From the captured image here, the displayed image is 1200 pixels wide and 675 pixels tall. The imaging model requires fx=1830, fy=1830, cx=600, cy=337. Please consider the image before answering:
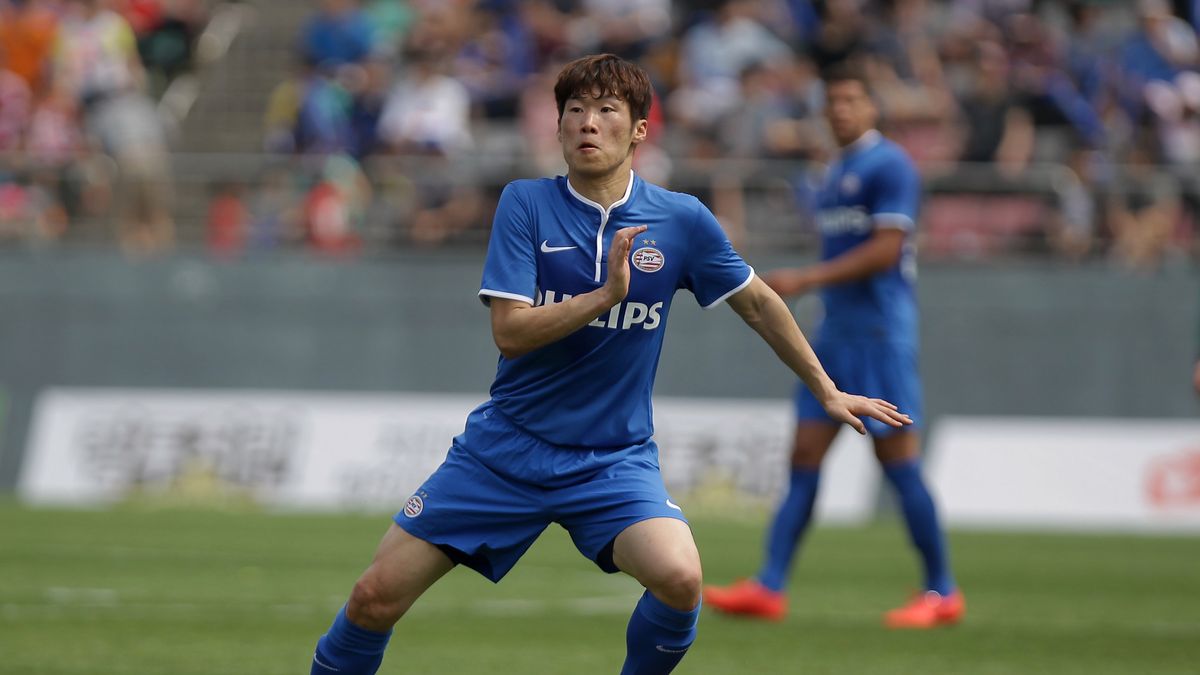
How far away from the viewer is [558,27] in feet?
66.6

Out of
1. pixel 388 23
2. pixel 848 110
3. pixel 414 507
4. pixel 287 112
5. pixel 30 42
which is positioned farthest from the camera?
pixel 388 23

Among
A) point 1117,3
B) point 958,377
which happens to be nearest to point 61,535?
point 958,377

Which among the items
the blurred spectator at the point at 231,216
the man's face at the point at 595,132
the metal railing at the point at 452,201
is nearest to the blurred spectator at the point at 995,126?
the metal railing at the point at 452,201

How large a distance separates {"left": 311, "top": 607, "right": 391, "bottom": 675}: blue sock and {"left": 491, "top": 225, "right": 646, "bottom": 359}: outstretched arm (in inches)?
38.7

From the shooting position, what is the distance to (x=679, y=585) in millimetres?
5703

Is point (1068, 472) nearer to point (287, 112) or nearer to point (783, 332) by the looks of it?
point (287, 112)

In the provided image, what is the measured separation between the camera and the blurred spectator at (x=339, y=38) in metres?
20.4

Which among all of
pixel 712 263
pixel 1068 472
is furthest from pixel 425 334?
pixel 712 263

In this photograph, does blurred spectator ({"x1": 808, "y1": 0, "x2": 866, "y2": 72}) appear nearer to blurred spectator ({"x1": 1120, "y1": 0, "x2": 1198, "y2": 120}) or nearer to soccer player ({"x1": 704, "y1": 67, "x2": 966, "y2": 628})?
blurred spectator ({"x1": 1120, "y1": 0, "x2": 1198, "y2": 120})

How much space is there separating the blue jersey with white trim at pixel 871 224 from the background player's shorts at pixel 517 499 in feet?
13.9

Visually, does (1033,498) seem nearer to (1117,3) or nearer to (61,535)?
(1117,3)

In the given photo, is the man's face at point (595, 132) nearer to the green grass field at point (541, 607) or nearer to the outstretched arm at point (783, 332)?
the outstretched arm at point (783, 332)

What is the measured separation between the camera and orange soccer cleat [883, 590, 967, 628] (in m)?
9.48

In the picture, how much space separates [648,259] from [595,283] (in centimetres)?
19
